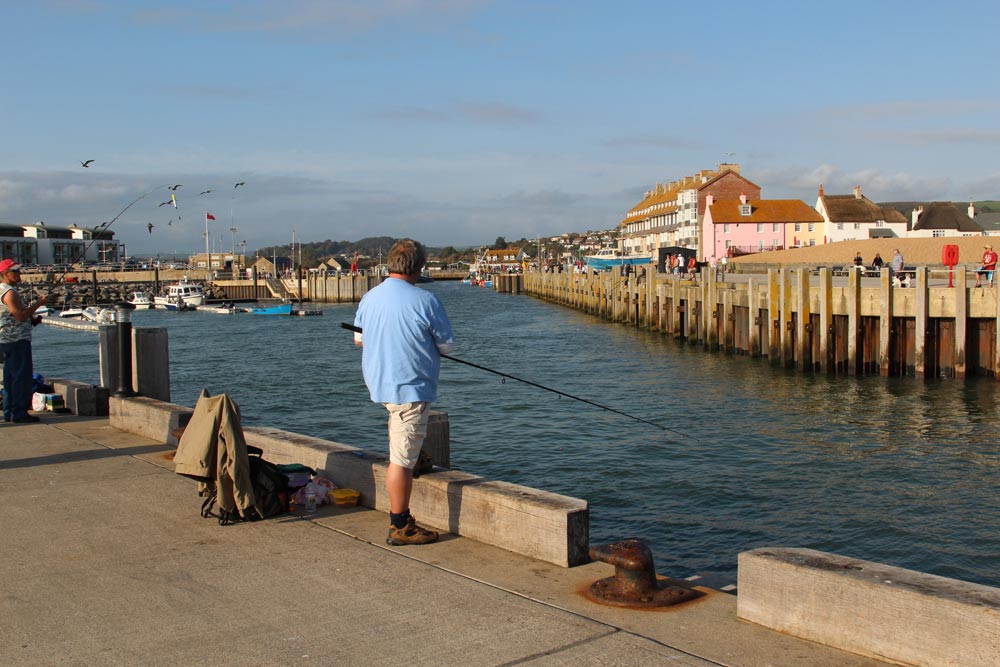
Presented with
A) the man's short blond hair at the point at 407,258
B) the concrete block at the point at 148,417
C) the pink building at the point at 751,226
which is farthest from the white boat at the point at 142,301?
the man's short blond hair at the point at 407,258

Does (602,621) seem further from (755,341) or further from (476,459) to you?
(755,341)

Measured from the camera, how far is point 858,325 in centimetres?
2406

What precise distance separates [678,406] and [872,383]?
220 inches

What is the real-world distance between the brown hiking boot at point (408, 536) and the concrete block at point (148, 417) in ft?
13.3

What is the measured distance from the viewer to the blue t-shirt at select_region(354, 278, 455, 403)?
5.69 meters

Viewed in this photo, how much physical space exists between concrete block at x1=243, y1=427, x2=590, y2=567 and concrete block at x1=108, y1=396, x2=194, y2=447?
2471 millimetres

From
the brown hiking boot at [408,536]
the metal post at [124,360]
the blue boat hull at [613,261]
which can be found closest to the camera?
the brown hiking boot at [408,536]

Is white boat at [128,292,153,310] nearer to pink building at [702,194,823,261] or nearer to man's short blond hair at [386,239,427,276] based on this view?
pink building at [702,194,823,261]

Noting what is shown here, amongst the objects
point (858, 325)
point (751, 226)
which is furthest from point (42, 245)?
point (858, 325)

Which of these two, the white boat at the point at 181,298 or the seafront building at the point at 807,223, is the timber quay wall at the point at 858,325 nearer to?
the seafront building at the point at 807,223

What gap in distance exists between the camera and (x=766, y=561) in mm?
4496

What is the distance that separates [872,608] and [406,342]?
298cm

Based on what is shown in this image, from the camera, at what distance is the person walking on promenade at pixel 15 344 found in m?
9.84

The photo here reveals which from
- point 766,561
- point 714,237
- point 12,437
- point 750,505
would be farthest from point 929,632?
point 714,237
